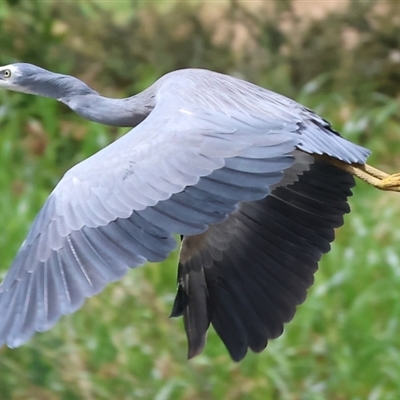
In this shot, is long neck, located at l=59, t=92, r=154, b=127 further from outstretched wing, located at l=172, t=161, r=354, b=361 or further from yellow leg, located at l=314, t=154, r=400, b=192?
yellow leg, located at l=314, t=154, r=400, b=192

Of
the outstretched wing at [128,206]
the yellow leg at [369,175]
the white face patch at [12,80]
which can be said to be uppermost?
the yellow leg at [369,175]

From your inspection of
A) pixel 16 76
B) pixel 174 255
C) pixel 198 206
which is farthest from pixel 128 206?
pixel 174 255

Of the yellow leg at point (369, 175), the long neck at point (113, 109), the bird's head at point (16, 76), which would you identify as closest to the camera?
the long neck at point (113, 109)

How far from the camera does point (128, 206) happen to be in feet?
13.2

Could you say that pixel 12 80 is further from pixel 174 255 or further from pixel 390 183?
pixel 174 255

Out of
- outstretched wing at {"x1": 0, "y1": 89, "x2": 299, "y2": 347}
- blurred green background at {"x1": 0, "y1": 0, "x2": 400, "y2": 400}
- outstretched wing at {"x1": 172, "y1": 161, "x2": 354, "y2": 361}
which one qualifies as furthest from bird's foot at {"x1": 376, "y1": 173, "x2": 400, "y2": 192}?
blurred green background at {"x1": 0, "y1": 0, "x2": 400, "y2": 400}

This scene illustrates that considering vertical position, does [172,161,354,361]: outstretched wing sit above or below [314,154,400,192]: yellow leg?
below

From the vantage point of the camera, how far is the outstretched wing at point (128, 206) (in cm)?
385

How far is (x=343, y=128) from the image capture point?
8586mm

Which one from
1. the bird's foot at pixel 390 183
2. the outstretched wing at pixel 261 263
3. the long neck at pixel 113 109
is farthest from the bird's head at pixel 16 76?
the bird's foot at pixel 390 183

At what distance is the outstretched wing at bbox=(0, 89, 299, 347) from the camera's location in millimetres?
3852

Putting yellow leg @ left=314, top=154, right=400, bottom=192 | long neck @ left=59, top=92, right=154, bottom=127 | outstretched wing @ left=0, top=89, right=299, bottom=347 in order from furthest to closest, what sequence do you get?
yellow leg @ left=314, top=154, right=400, bottom=192
long neck @ left=59, top=92, right=154, bottom=127
outstretched wing @ left=0, top=89, right=299, bottom=347

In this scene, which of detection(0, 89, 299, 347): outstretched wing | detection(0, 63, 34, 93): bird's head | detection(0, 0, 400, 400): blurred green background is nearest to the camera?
detection(0, 89, 299, 347): outstretched wing

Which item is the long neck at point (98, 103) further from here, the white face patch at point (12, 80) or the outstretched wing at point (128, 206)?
the outstretched wing at point (128, 206)
